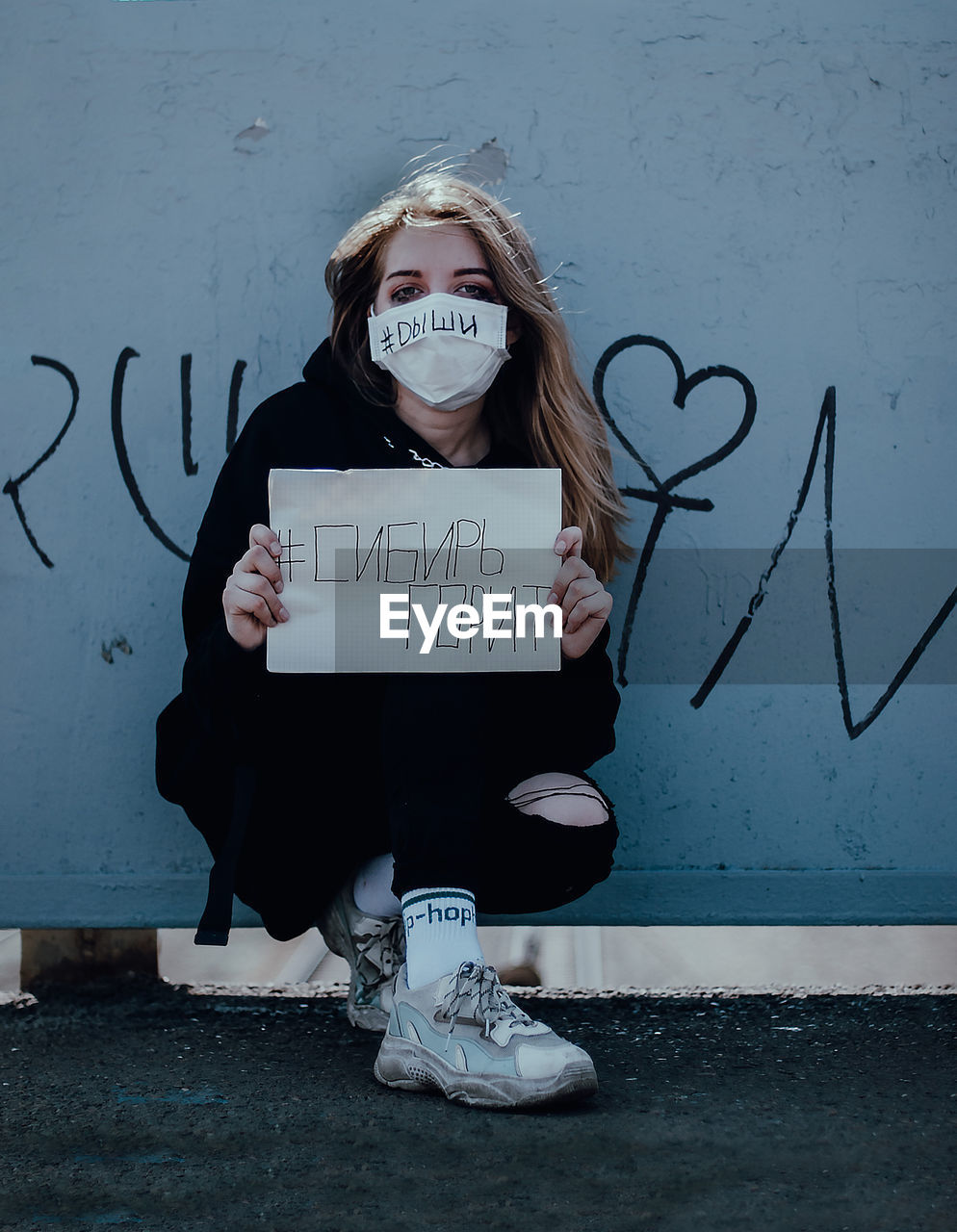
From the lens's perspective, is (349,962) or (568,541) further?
(349,962)

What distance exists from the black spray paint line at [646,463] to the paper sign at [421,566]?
57cm

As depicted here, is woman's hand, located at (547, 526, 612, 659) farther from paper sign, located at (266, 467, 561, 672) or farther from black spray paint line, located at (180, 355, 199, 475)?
black spray paint line, located at (180, 355, 199, 475)

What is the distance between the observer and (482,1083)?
4.91 ft

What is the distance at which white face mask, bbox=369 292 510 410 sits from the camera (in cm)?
189

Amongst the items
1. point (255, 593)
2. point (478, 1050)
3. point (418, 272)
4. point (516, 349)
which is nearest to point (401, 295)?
point (418, 272)

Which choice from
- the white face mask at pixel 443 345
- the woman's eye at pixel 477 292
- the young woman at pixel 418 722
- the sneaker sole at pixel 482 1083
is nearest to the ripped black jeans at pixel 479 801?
the young woman at pixel 418 722

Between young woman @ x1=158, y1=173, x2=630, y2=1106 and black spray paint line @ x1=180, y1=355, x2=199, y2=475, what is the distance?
1.21 ft

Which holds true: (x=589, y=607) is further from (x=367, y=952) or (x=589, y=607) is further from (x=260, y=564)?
(x=367, y=952)

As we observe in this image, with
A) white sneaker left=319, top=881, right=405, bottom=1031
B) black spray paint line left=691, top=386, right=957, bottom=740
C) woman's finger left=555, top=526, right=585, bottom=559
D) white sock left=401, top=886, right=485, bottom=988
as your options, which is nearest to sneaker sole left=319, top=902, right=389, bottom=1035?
white sneaker left=319, top=881, right=405, bottom=1031

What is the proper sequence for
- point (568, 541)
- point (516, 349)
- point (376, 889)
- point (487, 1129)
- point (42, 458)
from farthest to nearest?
point (42, 458) → point (516, 349) → point (376, 889) → point (568, 541) → point (487, 1129)

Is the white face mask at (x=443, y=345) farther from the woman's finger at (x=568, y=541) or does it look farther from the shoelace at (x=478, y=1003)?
the shoelace at (x=478, y=1003)

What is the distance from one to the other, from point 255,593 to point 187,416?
2.51 feet

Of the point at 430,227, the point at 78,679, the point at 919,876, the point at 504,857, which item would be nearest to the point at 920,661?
the point at 919,876

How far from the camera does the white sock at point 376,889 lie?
185 cm
